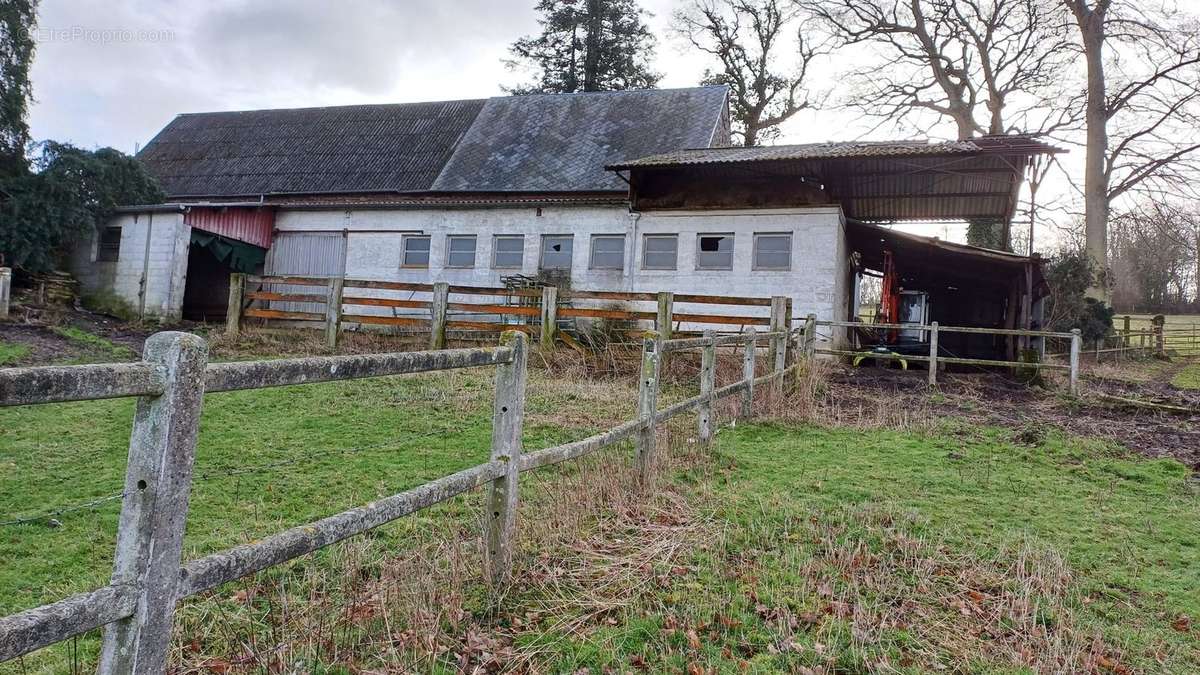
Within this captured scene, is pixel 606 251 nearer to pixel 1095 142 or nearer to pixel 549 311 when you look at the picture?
pixel 549 311

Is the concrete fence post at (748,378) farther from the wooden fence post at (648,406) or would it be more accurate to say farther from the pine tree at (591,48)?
the pine tree at (591,48)

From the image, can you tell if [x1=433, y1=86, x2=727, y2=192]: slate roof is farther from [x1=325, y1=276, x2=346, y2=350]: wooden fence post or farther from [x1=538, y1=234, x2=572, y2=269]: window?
[x1=325, y1=276, x2=346, y2=350]: wooden fence post

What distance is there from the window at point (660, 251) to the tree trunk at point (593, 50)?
17.5 m

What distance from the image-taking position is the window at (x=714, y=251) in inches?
643

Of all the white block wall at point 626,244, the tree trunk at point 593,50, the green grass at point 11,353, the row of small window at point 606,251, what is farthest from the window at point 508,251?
the tree trunk at point 593,50

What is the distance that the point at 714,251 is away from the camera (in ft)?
54.0

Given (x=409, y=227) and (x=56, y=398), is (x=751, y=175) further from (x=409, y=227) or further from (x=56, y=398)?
(x=56, y=398)

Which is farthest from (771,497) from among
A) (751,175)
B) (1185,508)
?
(751,175)

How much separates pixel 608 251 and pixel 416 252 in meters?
5.27

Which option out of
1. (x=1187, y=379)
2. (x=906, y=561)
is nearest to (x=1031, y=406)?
(x=906, y=561)

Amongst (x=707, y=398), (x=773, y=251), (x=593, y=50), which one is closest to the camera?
(x=707, y=398)

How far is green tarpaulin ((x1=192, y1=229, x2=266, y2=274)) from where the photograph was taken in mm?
17266

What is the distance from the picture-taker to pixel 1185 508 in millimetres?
5145

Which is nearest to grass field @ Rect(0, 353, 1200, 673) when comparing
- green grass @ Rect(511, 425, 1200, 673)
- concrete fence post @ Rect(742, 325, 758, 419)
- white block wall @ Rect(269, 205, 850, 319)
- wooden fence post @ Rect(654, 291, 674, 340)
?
green grass @ Rect(511, 425, 1200, 673)
